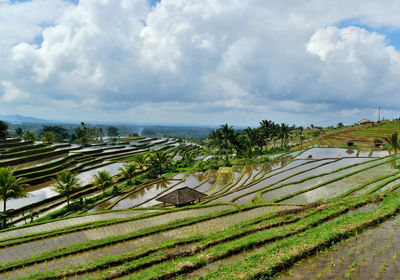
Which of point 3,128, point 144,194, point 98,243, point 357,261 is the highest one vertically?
point 3,128

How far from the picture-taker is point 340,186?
66.8ft

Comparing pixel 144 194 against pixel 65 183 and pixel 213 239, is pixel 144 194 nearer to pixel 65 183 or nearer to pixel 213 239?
pixel 65 183

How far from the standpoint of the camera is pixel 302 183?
903 inches

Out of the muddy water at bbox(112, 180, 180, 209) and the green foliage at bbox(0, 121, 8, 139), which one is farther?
the green foliage at bbox(0, 121, 8, 139)

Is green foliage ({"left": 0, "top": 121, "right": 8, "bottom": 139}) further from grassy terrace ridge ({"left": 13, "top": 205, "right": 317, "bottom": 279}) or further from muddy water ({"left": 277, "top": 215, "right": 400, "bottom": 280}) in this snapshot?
muddy water ({"left": 277, "top": 215, "right": 400, "bottom": 280})

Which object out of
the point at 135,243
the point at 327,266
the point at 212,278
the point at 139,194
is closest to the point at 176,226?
the point at 135,243

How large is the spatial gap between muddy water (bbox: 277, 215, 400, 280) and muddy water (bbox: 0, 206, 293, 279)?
18.2ft

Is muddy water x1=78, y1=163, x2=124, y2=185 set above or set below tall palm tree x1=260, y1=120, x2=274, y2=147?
below

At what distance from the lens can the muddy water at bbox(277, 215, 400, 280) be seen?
276 inches

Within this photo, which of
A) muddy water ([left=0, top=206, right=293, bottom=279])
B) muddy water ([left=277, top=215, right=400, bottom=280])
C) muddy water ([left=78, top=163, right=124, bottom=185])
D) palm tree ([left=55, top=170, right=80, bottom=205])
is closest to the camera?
muddy water ([left=277, top=215, right=400, bottom=280])

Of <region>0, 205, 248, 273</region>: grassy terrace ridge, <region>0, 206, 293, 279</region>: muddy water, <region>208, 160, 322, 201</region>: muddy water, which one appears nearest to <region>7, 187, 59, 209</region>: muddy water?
<region>0, 205, 248, 273</region>: grassy terrace ridge

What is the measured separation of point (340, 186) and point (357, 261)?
14509 mm

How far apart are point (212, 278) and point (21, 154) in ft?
131

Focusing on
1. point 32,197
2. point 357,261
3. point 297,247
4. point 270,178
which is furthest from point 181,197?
point 32,197
